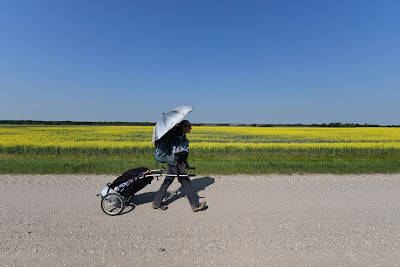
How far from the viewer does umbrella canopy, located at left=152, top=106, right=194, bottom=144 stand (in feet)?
15.1

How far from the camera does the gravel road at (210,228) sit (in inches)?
124

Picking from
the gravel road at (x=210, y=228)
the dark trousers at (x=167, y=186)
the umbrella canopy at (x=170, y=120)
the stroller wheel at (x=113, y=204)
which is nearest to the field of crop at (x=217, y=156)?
the gravel road at (x=210, y=228)

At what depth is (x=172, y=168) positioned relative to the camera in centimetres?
520

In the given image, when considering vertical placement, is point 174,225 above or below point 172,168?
below

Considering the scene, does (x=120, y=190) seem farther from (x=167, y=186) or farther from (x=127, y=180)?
(x=167, y=186)

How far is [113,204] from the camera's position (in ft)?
15.7

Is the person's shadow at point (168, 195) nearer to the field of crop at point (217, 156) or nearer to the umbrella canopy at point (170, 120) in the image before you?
the field of crop at point (217, 156)

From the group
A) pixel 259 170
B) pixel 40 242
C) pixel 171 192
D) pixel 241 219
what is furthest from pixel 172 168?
pixel 259 170

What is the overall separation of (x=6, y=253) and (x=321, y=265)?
4.47 meters

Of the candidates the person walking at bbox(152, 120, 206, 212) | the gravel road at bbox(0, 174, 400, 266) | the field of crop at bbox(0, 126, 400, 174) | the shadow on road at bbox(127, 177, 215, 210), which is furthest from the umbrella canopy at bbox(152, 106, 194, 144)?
the field of crop at bbox(0, 126, 400, 174)

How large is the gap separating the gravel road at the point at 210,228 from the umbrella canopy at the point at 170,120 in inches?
69.0

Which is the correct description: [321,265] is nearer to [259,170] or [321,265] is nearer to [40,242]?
[40,242]

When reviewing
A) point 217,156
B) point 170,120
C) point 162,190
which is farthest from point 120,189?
point 217,156

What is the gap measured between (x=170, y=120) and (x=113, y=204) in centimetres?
221
